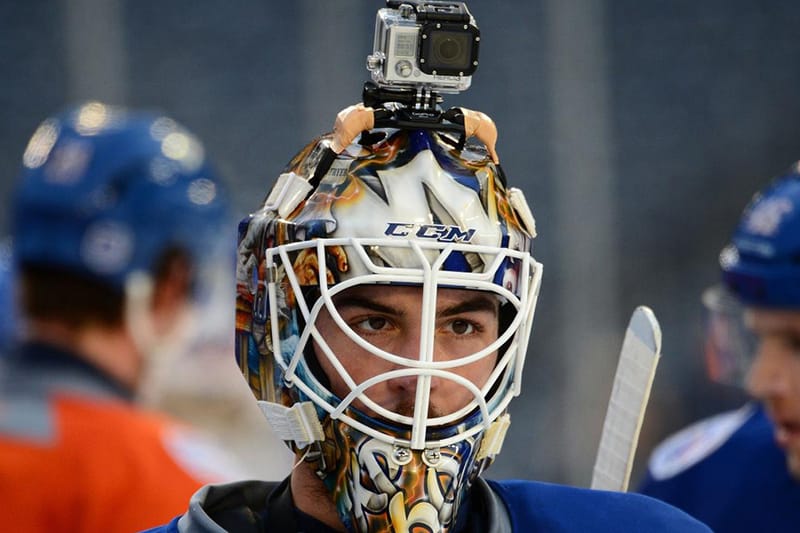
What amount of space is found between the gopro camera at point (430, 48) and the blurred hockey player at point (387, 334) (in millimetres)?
65

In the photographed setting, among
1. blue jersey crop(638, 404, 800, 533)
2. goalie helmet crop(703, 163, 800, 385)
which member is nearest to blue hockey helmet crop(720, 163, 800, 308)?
goalie helmet crop(703, 163, 800, 385)

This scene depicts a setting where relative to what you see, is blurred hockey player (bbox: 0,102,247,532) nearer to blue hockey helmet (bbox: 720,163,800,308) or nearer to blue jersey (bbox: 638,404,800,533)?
blue jersey (bbox: 638,404,800,533)

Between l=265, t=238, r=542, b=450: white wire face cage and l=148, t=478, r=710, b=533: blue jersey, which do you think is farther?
l=148, t=478, r=710, b=533: blue jersey

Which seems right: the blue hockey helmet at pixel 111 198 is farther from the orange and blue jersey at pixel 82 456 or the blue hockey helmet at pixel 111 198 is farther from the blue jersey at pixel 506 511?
the blue jersey at pixel 506 511

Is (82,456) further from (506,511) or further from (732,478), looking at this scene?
(732,478)

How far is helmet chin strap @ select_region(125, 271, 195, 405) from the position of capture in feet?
11.6

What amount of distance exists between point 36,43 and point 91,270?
417cm

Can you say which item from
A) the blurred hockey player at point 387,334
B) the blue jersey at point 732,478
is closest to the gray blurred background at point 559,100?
the blue jersey at point 732,478

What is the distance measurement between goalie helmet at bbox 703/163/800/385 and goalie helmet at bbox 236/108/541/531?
1.36 meters

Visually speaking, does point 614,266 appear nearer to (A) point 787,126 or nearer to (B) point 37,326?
(A) point 787,126

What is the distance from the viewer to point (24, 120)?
293 inches

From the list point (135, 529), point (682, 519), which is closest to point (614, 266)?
point (135, 529)

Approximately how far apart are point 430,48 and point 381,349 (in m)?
0.43

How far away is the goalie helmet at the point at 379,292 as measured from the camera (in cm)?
191
